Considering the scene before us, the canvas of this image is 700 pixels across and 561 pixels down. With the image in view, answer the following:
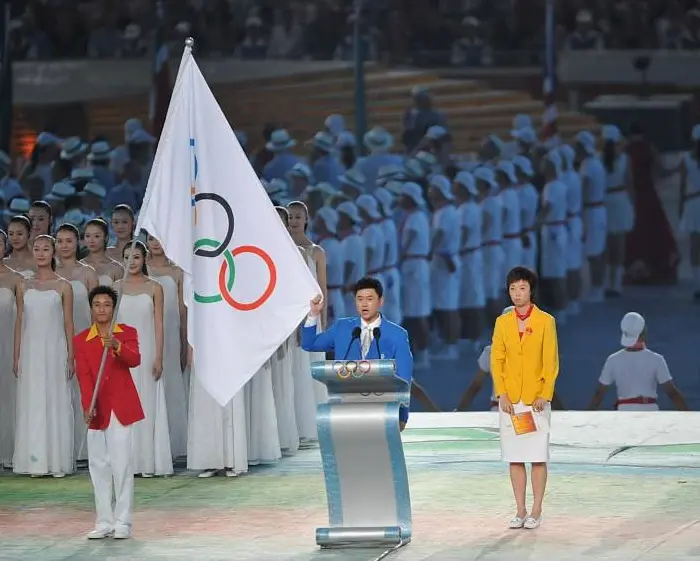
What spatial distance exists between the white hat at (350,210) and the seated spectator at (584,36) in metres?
2.45

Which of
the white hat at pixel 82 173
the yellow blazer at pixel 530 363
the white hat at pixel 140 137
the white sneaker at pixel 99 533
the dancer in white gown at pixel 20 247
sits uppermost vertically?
the white hat at pixel 140 137

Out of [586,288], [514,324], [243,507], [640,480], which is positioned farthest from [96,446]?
[586,288]

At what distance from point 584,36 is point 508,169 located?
1.39 m

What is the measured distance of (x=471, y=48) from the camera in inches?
687

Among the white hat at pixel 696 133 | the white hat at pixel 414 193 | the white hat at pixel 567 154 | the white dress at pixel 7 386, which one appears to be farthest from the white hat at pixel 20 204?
the white hat at pixel 696 133

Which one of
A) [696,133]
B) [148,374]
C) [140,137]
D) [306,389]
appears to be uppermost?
[140,137]

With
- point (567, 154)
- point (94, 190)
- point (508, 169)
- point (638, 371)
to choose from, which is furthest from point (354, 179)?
point (638, 371)

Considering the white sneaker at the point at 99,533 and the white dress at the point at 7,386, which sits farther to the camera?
the white dress at the point at 7,386

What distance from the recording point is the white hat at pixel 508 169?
17.2 meters

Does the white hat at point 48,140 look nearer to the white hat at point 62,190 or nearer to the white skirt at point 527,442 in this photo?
the white hat at point 62,190

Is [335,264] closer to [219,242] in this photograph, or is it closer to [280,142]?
[280,142]

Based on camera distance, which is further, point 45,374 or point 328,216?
point 328,216

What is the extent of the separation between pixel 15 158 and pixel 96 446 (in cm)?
925

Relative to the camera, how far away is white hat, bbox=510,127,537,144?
17219 millimetres
